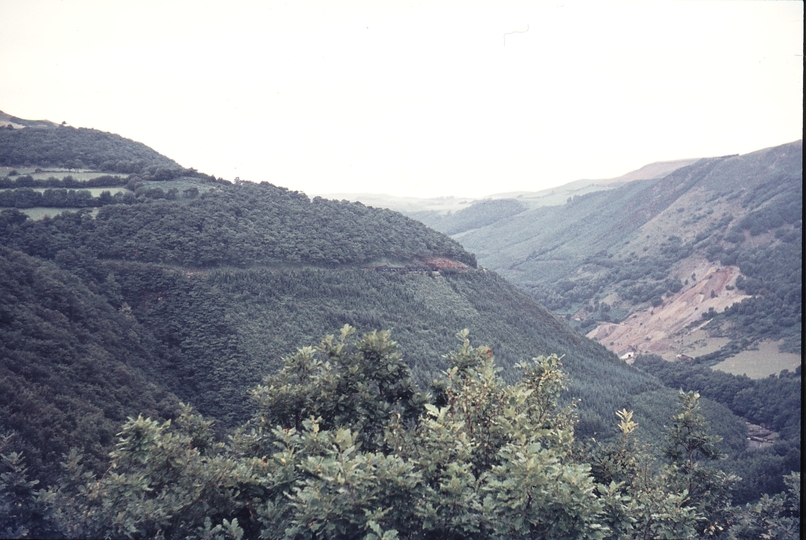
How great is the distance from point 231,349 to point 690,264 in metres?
93.7

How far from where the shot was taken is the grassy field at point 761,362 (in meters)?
59.1

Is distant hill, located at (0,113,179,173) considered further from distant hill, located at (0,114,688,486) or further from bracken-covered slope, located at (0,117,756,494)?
bracken-covered slope, located at (0,117,756,494)

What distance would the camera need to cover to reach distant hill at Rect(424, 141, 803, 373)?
73.3 meters

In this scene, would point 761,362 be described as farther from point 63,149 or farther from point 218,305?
point 63,149

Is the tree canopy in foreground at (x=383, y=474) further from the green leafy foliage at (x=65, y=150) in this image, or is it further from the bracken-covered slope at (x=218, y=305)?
the green leafy foliage at (x=65, y=150)

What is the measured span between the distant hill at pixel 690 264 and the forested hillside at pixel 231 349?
26.9 metres

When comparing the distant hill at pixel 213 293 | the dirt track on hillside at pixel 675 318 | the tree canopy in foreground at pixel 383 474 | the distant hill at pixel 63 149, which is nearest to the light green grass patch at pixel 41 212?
the distant hill at pixel 213 293

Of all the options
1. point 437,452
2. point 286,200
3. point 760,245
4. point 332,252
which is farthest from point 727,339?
point 437,452

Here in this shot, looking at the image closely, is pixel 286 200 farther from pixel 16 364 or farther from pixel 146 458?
pixel 146 458

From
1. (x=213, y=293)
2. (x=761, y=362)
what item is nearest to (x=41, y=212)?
(x=213, y=293)

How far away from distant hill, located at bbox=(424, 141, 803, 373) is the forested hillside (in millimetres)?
26888

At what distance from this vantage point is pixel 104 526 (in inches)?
381

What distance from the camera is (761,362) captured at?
62.1 m

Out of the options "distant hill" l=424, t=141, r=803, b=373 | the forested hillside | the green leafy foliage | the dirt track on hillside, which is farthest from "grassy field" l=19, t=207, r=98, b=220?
the dirt track on hillside
